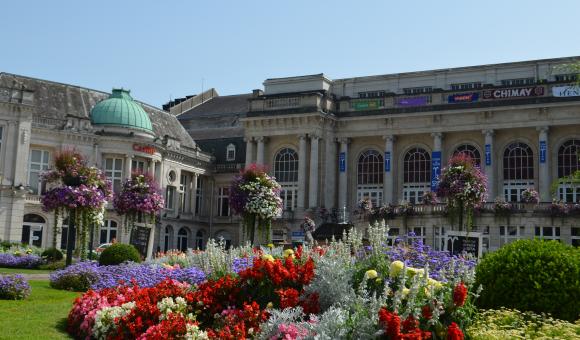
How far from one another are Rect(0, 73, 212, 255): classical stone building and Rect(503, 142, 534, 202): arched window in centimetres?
2916

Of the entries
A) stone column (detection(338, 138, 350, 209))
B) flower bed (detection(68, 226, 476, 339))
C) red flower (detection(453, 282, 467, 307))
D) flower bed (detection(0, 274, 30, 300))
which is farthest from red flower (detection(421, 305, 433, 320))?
stone column (detection(338, 138, 350, 209))

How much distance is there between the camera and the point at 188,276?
18.6 metres

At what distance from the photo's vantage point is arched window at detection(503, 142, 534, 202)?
184 ft

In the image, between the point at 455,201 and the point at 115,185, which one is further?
the point at 115,185

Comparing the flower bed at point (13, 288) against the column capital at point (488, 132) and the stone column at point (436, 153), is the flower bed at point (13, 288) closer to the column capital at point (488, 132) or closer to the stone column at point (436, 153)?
the stone column at point (436, 153)

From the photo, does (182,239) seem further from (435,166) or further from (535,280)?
(535,280)

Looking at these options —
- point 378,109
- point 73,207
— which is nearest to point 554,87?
point 378,109

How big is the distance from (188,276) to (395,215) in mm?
32532

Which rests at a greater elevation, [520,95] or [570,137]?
[520,95]

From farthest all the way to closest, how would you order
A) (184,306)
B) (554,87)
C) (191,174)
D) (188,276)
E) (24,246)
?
(191,174)
(554,87)
(24,246)
(188,276)
(184,306)

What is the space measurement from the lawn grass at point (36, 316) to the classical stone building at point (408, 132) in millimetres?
34028

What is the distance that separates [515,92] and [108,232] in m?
35.3

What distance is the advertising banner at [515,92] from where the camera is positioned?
5494 centimetres

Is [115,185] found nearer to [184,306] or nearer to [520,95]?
[520,95]
